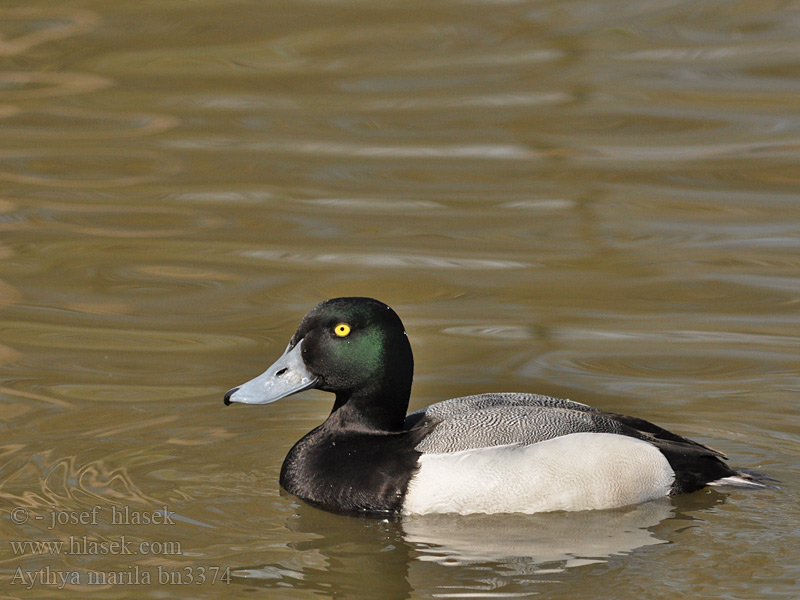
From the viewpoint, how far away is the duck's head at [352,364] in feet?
22.2

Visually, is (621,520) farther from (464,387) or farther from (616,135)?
(616,135)

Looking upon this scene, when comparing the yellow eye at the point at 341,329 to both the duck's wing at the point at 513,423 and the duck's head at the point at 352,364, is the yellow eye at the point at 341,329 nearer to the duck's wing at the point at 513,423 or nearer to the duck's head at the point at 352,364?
the duck's head at the point at 352,364

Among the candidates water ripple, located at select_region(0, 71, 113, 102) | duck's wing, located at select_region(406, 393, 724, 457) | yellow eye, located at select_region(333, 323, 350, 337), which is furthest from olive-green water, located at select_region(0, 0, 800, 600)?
yellow eye, located at select_region(333, 323, 350, 337)

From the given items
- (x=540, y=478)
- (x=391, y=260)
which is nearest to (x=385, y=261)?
(x=391, y=260)

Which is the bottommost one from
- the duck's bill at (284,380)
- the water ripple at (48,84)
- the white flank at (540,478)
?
the white flank at (540,478)

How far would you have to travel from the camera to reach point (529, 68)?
13.8 m

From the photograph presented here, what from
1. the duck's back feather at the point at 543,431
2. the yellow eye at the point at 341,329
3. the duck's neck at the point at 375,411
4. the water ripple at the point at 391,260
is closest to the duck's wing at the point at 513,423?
the duck's back feather at the point at 543,431

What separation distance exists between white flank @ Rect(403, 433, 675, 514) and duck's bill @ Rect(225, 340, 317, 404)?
0.72m

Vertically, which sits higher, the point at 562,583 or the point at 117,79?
the point at 117,79

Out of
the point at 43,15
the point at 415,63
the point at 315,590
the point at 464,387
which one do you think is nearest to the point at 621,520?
the point at 315,590

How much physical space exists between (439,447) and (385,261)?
380 centimetres

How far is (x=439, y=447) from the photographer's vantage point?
6.52 m

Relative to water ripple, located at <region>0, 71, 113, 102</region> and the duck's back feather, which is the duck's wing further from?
water ripple, located at <region>0, 71, 113, 102</region>

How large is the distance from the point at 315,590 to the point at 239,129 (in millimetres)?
7982
